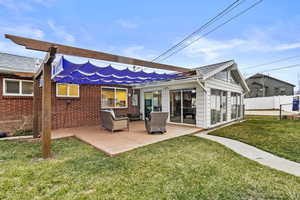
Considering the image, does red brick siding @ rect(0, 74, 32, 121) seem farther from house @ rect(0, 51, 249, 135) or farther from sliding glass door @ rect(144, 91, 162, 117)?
sliding glass door @ rect(144, 91, 162, 117)

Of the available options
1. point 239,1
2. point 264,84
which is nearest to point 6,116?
point 239,1

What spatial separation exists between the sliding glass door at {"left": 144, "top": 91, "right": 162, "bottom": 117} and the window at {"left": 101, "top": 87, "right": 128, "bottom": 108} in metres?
1.53

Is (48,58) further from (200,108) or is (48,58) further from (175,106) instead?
(175,106)

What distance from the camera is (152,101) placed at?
10.2 metres

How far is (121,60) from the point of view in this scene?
14.1 feet

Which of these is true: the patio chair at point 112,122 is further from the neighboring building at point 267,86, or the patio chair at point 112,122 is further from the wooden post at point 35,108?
the neighboring building at point 267,86

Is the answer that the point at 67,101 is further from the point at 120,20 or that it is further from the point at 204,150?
the point at 204,150

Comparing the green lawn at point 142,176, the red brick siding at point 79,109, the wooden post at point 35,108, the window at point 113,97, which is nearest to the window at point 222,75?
the green lawn at point 142,176

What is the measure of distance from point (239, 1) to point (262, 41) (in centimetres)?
805

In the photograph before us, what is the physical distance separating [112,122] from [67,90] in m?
3.59

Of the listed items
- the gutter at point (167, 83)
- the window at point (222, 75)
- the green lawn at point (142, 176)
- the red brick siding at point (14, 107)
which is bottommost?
the green lawn at point (142, 176)

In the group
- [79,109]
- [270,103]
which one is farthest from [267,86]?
[79,109]

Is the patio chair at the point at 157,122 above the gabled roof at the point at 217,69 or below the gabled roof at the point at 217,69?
below

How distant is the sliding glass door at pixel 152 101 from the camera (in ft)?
32.0
